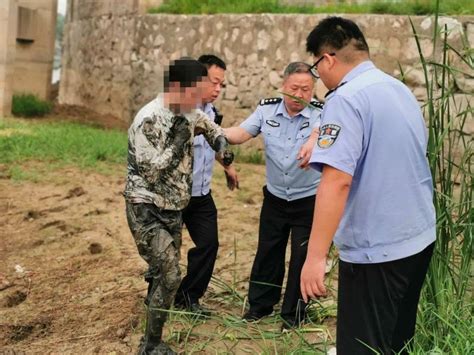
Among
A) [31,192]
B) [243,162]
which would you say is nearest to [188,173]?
[31,192]

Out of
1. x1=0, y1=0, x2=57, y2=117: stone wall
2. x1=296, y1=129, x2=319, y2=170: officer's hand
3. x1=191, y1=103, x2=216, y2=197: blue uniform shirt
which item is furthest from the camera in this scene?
x1=0, y1=0, x2=57, y2=117: stone wall

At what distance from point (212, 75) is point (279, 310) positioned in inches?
59.4

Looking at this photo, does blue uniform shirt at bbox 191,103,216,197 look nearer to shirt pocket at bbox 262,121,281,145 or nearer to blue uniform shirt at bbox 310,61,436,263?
shirt pocket at bbox 262,121,281,145

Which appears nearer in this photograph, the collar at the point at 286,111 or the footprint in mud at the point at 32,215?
the collar at the point at 286,111

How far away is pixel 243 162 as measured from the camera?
9.40 metres

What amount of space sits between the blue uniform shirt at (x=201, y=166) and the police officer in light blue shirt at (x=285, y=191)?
0.21 meters

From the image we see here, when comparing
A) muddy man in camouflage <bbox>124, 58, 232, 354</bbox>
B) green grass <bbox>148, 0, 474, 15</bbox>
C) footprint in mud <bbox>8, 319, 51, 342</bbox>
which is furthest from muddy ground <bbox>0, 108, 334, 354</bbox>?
green grass <bbox>148, 0, 474, 15</bbox>

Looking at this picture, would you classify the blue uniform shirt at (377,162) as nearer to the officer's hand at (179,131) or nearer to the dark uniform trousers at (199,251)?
the officer's hand at (179,131)

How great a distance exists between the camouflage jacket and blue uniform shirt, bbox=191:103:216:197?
1.94 ft

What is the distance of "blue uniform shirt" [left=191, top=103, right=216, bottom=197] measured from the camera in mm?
4387

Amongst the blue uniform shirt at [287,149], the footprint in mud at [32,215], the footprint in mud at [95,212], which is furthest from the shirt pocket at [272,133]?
the footprint in mud at [32,215]

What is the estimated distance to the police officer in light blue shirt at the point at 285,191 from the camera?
4.16 m

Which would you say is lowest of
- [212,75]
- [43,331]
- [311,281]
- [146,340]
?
[43,331]

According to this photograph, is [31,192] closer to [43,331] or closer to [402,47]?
[43,331]
